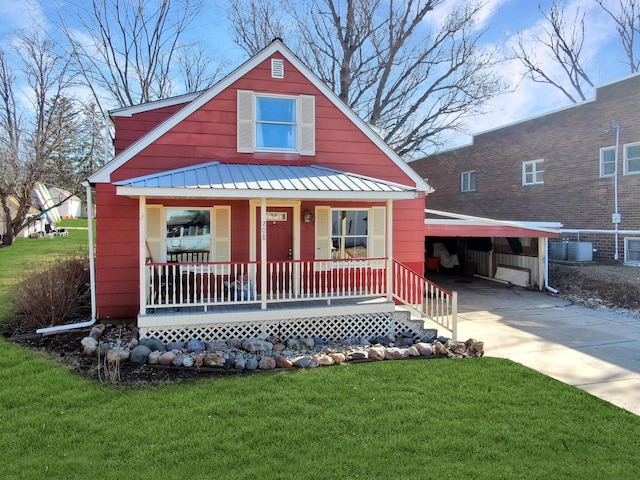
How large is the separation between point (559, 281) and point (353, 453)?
41.2 feet

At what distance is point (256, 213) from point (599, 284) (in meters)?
10.5

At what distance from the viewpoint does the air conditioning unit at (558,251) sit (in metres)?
15.7

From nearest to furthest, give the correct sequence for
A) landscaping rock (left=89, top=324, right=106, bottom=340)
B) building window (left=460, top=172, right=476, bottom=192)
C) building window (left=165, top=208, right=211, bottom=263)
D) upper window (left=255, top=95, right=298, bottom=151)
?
landscaping rock (left=89, top=324, right=106, bottom=340) → building window (left=165, top=208, right=211, bottom=263) → upper window (left=255, top=95, right=298, bottom=151) → building window (left=460, top=172, right=476, bottom=192)

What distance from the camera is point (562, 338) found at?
873 centimetres

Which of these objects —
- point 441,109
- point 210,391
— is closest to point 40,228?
point 441,109

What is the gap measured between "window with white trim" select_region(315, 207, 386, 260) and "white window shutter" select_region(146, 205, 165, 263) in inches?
139

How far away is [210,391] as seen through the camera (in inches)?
226

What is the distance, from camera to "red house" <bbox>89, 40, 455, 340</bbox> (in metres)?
8.20

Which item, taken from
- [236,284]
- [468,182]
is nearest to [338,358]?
[236,284]

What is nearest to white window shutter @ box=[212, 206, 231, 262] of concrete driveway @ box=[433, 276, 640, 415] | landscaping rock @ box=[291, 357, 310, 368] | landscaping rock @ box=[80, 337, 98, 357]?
landscaping rock @ box=[80, 337, 98, 357]

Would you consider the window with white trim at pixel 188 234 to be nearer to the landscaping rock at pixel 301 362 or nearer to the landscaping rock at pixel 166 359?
the landscaping rock at pixel 166 359

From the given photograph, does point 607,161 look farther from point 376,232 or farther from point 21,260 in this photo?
point 21,260

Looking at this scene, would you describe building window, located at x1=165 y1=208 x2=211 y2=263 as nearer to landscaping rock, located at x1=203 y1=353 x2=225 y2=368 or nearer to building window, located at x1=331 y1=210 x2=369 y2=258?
building window, located at x1=331 y1=210 x2=369 y2=258

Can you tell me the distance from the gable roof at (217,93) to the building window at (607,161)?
8.79 metres
